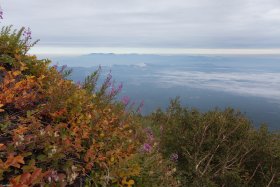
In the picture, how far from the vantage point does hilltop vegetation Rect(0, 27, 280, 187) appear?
12.3ft

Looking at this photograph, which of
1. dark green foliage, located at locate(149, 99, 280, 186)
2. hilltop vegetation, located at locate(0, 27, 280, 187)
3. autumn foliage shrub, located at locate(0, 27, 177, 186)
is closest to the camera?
autumn foliage shrub, located at locate(0, 27, 177, 186)

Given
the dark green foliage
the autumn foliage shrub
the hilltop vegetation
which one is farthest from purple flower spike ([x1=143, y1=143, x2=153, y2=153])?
the dark green foliage

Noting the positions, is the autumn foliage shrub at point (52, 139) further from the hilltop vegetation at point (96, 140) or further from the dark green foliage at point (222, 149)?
→ the dark green foliage at point (222, 149)

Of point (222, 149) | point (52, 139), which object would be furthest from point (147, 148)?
point (222, 149)

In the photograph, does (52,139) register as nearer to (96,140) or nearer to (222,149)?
(96,140)

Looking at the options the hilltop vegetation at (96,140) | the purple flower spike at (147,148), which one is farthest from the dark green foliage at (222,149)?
the purple flower spike at (147,148)

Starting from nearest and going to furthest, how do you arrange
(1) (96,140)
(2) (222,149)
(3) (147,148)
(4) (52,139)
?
1. (4) (52,139)
2. (1) (96,140)
3. (3) (147,148)
4. (2) (222,149)

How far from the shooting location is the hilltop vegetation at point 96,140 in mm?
3762

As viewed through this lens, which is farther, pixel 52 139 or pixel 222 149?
pixel 222 149

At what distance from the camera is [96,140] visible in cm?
478

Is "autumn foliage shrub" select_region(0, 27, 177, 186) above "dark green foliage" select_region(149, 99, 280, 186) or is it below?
above

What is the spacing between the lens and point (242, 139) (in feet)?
40.3

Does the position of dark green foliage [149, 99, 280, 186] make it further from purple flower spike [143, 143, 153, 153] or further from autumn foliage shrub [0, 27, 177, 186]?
autumn foliage shrub [0, 27, 177, 186]

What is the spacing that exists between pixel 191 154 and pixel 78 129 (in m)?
7.92
